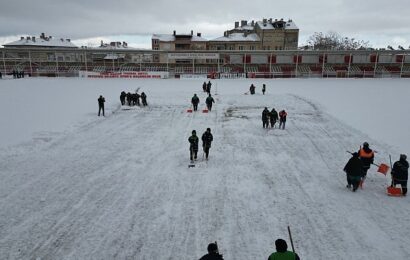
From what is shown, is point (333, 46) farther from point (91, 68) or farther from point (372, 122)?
point (372, 122)

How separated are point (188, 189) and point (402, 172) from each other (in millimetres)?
6010

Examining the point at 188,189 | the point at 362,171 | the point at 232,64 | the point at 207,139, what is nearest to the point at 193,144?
the point at 207,139

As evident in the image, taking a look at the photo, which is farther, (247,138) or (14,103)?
(14,103)

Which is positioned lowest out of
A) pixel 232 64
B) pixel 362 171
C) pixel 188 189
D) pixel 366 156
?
pixel 188 189

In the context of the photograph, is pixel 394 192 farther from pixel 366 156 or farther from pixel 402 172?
pixel 366 156

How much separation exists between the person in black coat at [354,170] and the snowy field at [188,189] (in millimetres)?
379

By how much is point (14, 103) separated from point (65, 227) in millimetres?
19570

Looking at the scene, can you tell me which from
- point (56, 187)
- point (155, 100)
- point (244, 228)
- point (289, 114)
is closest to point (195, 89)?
point (155, 100)

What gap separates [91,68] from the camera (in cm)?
5481

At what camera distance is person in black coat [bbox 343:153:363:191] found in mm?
9578

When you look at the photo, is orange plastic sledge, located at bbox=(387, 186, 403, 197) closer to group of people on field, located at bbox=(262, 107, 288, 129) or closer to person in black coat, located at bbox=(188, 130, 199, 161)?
person in black coat, located at bbox=(188, 130, 199, 161)

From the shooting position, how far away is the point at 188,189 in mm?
10031

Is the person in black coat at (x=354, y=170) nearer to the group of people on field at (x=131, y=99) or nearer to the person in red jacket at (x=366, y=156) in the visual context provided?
the person in red jacket at (x=366, y=156)

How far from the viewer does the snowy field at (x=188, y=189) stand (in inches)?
283
